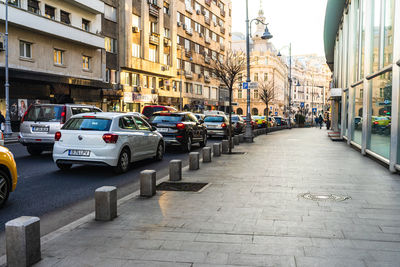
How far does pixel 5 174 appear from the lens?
6.59m

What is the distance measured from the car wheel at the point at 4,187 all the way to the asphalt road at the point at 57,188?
15 centimetres

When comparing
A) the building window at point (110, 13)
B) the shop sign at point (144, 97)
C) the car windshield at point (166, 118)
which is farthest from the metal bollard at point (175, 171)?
the shop sign at point (144, 97)

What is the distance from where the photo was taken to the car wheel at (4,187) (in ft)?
21.5

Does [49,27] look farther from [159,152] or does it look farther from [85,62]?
[159,152]

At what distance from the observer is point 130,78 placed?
38.9m

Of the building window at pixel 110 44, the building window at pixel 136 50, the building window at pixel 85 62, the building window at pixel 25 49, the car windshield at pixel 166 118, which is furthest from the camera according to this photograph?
the building window at pixel 136 50

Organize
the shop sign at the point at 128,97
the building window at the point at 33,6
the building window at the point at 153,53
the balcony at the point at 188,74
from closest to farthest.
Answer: the building window at the point at 33,6
the shop sign at the point at 128,97
the building window at the point at 153,53
the balcony at the point at 188,74

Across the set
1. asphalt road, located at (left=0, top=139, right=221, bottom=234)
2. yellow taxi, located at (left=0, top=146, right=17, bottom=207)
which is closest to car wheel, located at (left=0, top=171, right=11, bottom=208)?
yellow taxi, located at (left=0, top=146, right=17, bottom=207)

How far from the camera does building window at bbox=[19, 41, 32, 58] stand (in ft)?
86.0

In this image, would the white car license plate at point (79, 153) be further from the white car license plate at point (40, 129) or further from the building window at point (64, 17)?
the building window at point (64, 17)

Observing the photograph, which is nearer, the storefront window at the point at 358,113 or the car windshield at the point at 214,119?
the storefront window at the point at 358,113

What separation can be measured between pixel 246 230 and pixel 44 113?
10164mm

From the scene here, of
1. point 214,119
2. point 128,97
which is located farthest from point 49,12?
point 214,119

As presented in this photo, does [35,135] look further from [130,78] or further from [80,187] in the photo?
[130,78]
